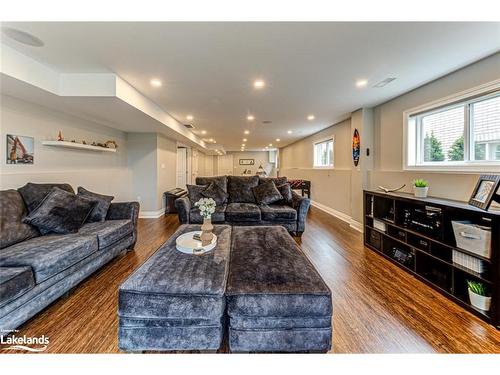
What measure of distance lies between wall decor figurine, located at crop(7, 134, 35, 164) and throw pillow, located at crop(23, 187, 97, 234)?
0.80 meters

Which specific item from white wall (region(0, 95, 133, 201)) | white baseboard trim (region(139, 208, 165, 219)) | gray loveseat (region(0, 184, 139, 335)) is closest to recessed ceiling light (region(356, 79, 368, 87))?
gray loveseat (region(0, 184, 139, 335))

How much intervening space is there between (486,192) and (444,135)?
130 cm

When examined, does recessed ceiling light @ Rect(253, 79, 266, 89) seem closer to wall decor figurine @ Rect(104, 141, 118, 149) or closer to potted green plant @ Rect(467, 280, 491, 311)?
potted green plant @ Rect(467, 280, 491, 311)

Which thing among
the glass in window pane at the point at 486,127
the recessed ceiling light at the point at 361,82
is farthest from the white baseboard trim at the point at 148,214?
the glass in window pane at the point at 486,127

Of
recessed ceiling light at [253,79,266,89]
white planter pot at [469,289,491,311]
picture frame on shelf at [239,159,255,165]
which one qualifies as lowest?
white planter pot at [469,289,491,311]

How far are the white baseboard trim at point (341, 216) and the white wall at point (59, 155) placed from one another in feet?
17.7

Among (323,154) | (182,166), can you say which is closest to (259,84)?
(323,154)

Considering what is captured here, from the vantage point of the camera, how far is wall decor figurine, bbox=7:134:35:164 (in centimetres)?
282

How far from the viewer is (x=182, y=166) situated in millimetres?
9023

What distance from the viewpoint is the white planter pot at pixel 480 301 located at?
188 centimetres

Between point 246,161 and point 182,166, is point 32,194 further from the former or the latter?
point 246,161

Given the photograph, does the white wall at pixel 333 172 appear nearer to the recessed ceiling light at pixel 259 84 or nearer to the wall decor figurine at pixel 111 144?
the recessed ceiling light at pixel 259 84

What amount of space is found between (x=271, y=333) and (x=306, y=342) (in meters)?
0.23
